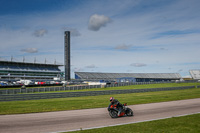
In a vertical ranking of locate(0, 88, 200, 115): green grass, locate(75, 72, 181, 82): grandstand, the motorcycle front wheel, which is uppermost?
locate(75, 72, 181, 82): grandstand

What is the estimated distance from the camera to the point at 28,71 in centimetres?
12131

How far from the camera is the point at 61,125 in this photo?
10.7 metres

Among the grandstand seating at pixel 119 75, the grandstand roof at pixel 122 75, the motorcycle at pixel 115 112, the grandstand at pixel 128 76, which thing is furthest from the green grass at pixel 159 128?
the grandstand roof at pixel 122 75

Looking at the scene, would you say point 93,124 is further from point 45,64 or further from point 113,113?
point 45,64

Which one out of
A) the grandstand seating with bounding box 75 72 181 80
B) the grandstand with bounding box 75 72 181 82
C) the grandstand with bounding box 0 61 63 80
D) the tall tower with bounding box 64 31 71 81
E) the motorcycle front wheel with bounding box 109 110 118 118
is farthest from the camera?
the grandstand seating with bounding box 75 72 181 80

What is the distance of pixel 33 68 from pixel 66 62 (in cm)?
2272

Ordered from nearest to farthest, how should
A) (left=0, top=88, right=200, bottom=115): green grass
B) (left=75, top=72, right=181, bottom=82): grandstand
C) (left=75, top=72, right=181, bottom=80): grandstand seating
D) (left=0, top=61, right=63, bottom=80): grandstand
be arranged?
(left=0, top=88, right=200, bottom=115): green grass < (left=0, top=61, right=63, bottom=80): grandstand < (left=75, top=72, right=181, bottom=82): grandstand < (left=75, top=72, right=181, bottom=80): grandstand seating

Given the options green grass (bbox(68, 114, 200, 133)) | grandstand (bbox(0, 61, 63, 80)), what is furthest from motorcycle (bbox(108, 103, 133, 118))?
grandstand (bbox(0, 61, 63, 80))

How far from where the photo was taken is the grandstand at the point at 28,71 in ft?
363

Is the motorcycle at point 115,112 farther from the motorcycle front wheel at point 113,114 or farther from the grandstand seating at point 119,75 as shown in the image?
the grandstand seating at point 119,75

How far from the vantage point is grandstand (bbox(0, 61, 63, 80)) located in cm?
11068

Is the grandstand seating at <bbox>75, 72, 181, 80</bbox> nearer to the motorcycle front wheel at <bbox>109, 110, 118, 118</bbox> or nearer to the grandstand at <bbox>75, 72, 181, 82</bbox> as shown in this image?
the grandstand at <bbox>75, 72, 181, 82</bbox>

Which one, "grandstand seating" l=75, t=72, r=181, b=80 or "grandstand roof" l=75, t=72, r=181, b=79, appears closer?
"grandstand seating" l=75, t=72, r=181, b=80

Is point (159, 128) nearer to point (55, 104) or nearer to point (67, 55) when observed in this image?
point (55, 104)
